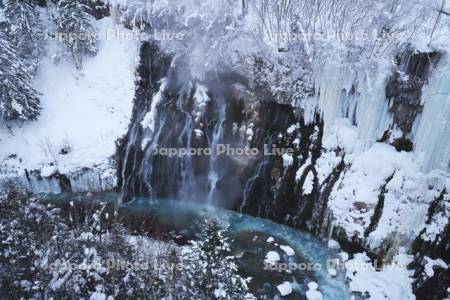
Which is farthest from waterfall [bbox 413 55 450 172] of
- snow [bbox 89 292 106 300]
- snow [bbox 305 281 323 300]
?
snow [bbox 89 292 106 300]

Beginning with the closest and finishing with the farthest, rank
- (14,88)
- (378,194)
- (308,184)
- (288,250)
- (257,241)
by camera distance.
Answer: (378,194) < (288,250) < (257,241) < (308,184) < (14,88)

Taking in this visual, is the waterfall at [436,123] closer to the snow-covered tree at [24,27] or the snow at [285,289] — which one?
the snow at [285,289]

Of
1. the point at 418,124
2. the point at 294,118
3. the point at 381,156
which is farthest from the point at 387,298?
the point at 294,118

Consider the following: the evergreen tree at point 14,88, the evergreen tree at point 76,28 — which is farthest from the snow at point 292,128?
the evergreen tree at point 14,88

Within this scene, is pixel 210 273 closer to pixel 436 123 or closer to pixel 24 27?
pixel 436 123

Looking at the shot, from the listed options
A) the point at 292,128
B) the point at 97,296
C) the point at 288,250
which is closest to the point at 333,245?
the point at 288,250

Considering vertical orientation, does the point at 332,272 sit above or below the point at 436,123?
below
